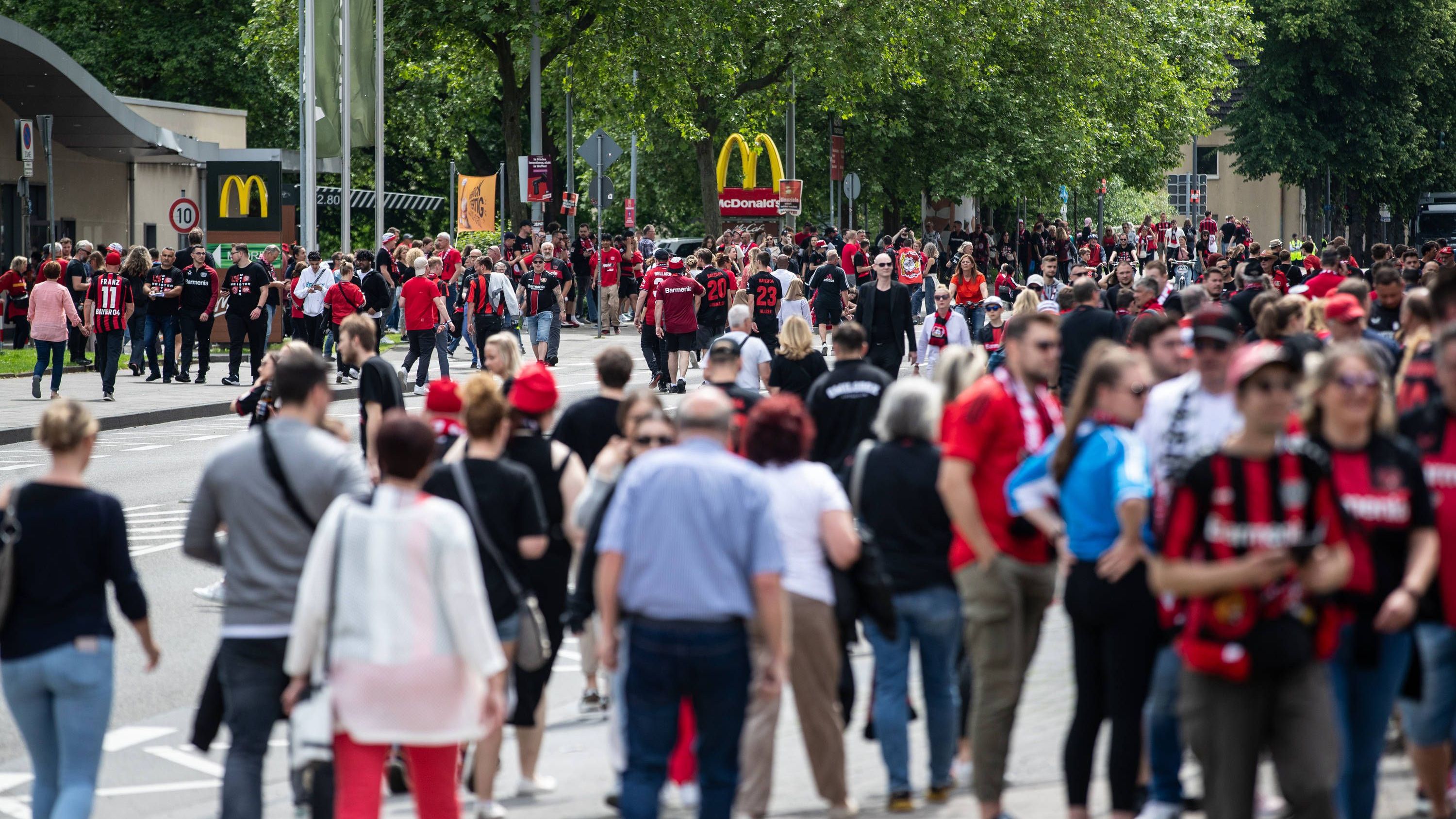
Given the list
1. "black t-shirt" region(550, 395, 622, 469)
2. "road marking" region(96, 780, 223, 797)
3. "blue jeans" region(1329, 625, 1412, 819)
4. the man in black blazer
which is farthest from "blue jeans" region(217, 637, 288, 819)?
the man in black blazer

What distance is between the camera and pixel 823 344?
25.3 metres

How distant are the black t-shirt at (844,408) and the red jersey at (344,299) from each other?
50.4ft

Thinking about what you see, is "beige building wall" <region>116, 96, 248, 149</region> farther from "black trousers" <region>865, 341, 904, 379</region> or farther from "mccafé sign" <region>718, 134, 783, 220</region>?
"black trousers" <region>865, 341, 904, 379</region>

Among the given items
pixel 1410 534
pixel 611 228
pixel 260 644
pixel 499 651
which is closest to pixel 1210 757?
pixel 1410 534

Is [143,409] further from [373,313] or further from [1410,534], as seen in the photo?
[1410,534]

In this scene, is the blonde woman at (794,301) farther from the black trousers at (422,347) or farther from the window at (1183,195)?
the window at (1183,195)

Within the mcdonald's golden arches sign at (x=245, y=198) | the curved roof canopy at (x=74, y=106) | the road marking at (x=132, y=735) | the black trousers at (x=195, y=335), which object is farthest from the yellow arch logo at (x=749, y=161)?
the road marking at (x=132, y=735)

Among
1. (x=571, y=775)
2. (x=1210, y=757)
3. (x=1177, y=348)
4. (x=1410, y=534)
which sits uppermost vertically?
(x=1177, y=348)

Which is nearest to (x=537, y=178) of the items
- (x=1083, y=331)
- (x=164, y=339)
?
(x=164, y=339)

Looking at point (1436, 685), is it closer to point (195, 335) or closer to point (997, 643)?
point (997, 643)

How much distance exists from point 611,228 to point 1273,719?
6767 centimetres

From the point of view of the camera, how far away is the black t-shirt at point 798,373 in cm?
1203

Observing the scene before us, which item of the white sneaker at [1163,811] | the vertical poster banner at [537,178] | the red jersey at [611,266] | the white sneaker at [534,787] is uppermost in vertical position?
the vertical poster banner at [537,178]

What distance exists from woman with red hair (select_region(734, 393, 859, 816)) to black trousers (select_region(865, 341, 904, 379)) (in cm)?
1117
